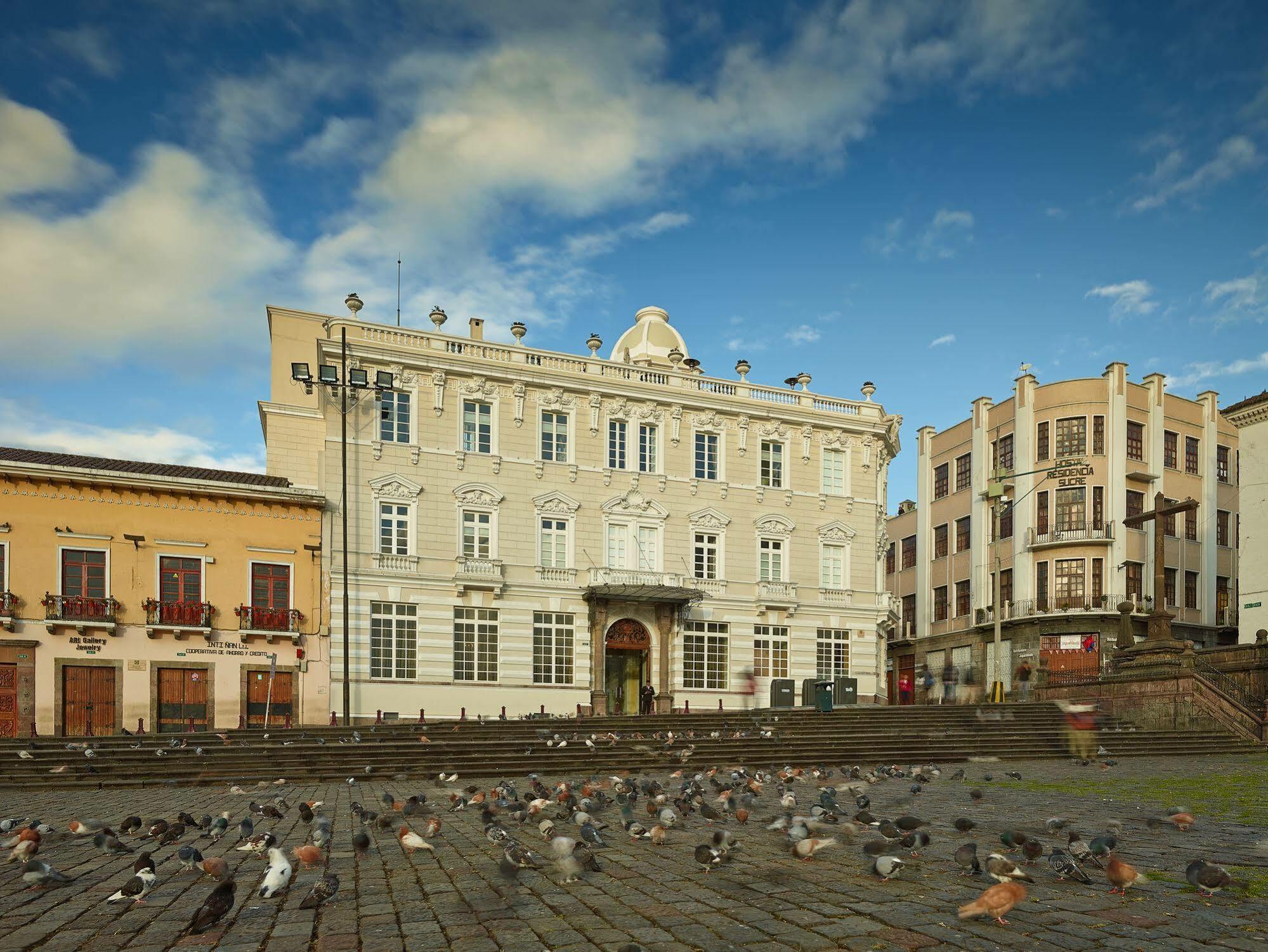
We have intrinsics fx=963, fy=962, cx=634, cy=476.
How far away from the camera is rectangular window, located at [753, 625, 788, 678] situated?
139ft

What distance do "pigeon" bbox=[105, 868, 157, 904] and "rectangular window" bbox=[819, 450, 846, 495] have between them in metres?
38.6

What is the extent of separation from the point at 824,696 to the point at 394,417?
64.4 feet

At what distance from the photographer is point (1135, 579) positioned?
5009cm

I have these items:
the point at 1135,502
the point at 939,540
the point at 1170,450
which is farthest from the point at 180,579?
the point at 1170,450

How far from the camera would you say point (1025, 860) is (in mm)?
10031

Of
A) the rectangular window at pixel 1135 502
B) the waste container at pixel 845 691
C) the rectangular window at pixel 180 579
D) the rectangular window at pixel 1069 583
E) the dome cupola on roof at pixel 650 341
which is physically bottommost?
the waste container at pixel 845 691

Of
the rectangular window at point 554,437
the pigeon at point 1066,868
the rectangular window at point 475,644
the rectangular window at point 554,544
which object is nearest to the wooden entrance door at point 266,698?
the rectangular window at point 475,644

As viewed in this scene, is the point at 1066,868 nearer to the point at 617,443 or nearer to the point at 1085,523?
the point at 617,443

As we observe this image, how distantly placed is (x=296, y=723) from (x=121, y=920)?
28177 mm

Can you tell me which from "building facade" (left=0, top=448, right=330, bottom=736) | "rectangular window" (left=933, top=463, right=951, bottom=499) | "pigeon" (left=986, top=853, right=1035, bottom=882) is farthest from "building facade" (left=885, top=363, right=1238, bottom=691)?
"pigeon" (left=986, top=853, right=1035, bottom=882)

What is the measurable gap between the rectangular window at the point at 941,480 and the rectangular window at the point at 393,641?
36.0 m

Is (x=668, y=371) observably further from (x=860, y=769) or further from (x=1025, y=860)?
(x=1025, y=860)

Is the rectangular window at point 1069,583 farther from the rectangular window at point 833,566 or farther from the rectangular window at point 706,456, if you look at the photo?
the rectangular window at point 706,456

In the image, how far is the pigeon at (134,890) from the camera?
336 inches
